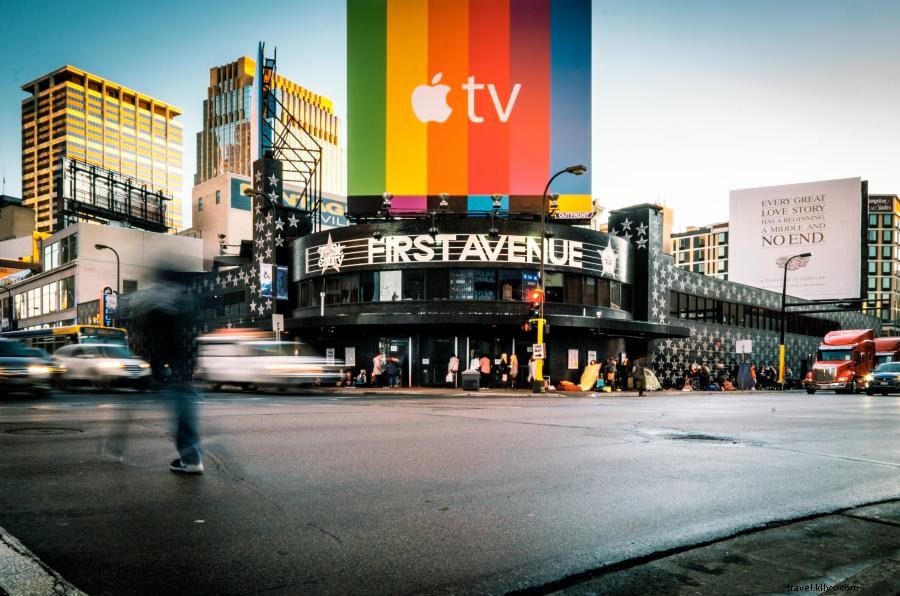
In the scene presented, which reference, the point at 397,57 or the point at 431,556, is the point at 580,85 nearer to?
the point at 397,57

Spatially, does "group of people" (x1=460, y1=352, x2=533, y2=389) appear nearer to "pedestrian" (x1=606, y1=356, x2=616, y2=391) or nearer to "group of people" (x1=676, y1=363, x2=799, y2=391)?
"pedestrian" (x1=606, y1=356, x2=616, y2=391)

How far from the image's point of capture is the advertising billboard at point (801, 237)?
5047cm

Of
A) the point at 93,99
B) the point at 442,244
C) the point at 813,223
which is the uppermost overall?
the point at 93,99

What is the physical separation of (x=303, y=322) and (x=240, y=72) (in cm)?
15847

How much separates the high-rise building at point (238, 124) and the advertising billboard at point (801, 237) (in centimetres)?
12376

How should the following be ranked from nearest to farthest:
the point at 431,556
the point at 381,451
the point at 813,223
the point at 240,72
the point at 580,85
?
the point at 431,556 → the point at 381,451 → the point at 580,85 → the point at 813,223 → the point at 240,72

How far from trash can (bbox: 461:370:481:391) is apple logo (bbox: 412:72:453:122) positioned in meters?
16.7

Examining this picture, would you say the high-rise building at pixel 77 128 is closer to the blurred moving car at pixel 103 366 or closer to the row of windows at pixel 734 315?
the row of windows at pixel 734 315

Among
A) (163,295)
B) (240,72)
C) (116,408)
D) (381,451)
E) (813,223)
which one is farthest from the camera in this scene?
(240,72)

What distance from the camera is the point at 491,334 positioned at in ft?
105

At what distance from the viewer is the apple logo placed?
37.3 m

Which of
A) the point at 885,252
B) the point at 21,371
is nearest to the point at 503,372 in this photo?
the point at 21,371

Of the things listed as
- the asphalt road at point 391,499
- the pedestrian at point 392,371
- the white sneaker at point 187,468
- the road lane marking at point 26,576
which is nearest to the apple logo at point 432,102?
the pedestrian at point 392,371

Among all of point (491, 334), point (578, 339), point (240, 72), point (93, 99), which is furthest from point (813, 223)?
point (93, 99)
